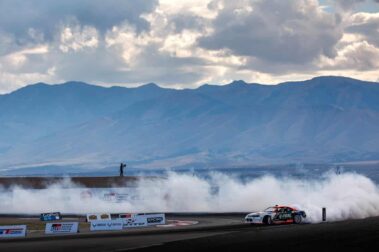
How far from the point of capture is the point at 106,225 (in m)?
68.4

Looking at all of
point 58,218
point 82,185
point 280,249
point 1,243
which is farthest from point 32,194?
point 280,249

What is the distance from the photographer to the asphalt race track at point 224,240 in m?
44.3

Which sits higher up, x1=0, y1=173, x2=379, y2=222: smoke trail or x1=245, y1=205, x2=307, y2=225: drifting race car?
x1=0, y1=173, x2=379, y2=222: smoke trail

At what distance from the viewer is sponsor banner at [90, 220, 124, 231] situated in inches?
2672

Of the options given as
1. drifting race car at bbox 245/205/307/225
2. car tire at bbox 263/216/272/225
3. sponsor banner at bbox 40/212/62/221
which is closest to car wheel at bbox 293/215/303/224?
drifting race car at bbox 245/205/307/225

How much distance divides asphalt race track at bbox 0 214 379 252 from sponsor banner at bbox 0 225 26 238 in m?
2.21

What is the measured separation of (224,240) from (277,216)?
611 inches

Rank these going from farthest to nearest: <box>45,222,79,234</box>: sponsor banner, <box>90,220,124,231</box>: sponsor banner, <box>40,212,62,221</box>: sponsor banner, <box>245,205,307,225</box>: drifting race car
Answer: <box>40,212,62,221</box>: sponsor banner → <box>90,220,124,231</box>: sponsor banner → <box>45,222,79,234</box>: sponsor banner → <box>245,205,307,225</box>: drifting race car

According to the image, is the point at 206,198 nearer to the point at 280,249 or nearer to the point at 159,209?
the point at 159,209

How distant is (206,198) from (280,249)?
77.5 m

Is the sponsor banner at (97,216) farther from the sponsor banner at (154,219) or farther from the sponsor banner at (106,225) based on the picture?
the sponsor banner at (106,225)

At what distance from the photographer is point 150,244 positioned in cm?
5022

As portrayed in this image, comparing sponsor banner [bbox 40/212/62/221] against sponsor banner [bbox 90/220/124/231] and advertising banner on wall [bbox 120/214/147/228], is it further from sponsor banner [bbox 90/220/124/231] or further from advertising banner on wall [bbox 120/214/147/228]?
sponsor banner [bbox 90/220/124/231]

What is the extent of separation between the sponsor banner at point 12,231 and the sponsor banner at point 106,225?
23.6ft
